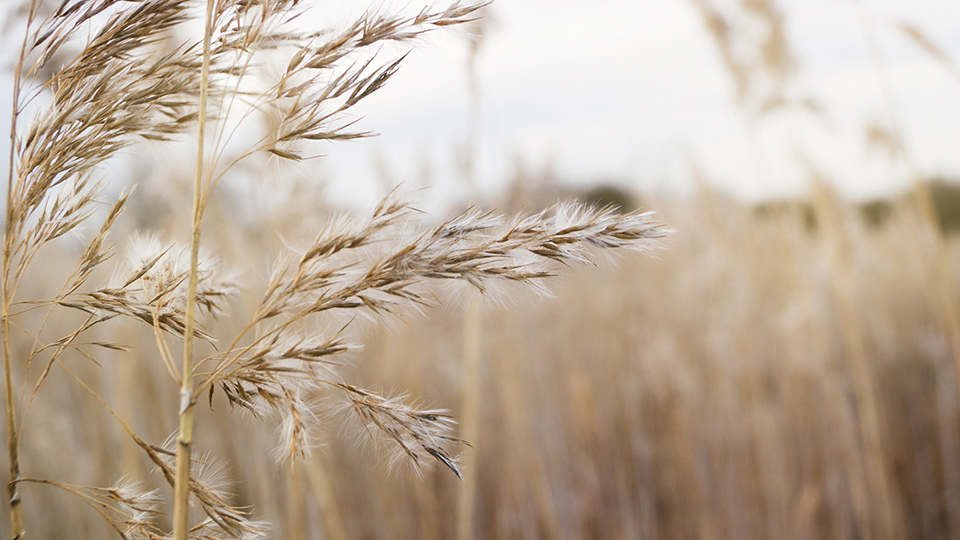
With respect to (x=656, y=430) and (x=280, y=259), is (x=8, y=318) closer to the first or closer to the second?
(x=280, y=259)

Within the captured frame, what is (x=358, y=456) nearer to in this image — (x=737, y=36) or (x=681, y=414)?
(x=681, y=414)

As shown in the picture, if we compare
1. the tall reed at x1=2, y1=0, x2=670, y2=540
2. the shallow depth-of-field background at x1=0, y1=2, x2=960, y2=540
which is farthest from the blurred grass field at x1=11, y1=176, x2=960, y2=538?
the tall reed at x1=2, y1=0, x2=670, y2=540

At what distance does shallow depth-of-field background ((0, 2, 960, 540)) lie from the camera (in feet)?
5.96

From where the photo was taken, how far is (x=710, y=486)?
6.89 feet

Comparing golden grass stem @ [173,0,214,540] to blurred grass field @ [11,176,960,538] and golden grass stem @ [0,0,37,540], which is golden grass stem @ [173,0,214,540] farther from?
blurred grass field @ [11,176,960,538]

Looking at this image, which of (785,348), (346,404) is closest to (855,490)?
(785,348)

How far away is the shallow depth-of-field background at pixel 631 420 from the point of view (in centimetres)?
182

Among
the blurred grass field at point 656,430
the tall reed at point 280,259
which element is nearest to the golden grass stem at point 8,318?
the tall reed at point 280,259

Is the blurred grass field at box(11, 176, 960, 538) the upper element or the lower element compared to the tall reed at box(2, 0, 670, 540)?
lower

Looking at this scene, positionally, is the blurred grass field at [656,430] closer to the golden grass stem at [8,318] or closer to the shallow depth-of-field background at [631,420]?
the shallow depth-of-field background at [631,420]

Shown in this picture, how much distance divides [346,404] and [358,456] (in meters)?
2.03

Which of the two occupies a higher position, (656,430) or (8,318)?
(8,318)

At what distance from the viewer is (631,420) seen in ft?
8.21

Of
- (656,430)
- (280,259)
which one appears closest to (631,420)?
(656,430)
